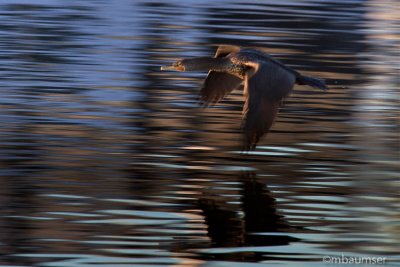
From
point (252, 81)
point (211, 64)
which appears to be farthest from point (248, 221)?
point (211, 64)

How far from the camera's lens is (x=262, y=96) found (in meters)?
9.57

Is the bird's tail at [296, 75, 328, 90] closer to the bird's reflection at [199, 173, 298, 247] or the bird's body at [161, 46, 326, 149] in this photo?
the bird's body at [161, 46, 326, 149]

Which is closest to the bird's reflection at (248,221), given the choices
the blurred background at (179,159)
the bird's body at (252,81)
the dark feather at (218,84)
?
the blurred background at (179,159)

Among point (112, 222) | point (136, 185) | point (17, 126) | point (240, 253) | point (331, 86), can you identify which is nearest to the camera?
point (240, 253)

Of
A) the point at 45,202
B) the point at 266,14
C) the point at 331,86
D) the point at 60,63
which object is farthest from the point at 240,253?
the point at 266,14

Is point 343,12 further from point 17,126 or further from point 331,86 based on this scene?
point 17,126

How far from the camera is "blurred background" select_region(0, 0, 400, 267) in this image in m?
8.14

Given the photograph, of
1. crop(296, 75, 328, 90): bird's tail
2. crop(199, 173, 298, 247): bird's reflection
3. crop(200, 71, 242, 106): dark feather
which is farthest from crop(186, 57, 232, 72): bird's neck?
crop(199, 173, 298, 247): bird's reflection

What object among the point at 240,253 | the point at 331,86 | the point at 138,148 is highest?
the point at 331,86

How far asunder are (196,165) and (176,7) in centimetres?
1296

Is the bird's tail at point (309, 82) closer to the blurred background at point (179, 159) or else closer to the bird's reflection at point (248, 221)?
the blurred background at point (179, 159)

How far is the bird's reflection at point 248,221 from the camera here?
27.0 ft

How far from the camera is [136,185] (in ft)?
31.4

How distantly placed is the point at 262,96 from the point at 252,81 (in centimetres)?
20
